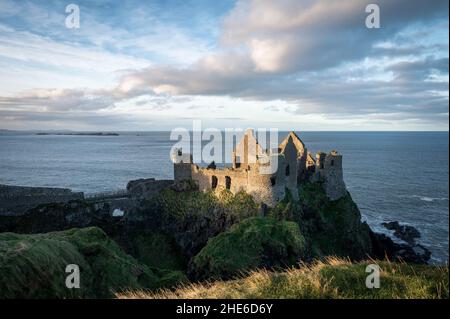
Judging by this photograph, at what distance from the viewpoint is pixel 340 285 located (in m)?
9.80

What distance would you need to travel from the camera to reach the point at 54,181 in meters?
92.6

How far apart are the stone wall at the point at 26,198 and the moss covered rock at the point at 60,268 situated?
23.5m

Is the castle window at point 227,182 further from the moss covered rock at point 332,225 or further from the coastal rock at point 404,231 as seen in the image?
the coastal rock at point 404,231

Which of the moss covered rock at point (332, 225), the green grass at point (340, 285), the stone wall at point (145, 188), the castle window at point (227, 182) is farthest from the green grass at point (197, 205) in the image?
the green grass at point (340, 285)

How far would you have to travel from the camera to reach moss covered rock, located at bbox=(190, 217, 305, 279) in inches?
1114

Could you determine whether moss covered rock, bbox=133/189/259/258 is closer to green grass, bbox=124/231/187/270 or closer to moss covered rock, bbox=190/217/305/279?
green grass, bbox=124/231/187/270

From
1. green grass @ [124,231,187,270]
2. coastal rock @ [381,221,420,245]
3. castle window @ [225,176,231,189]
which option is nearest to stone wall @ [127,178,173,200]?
green grass @ [124,231,187,270]

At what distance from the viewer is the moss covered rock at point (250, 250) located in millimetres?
28295

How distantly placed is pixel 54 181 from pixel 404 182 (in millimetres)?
96185

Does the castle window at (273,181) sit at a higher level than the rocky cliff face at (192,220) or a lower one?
higher

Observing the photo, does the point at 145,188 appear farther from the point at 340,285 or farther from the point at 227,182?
the point at 340,285

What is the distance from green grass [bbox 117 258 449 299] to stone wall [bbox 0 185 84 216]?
36783 mm
